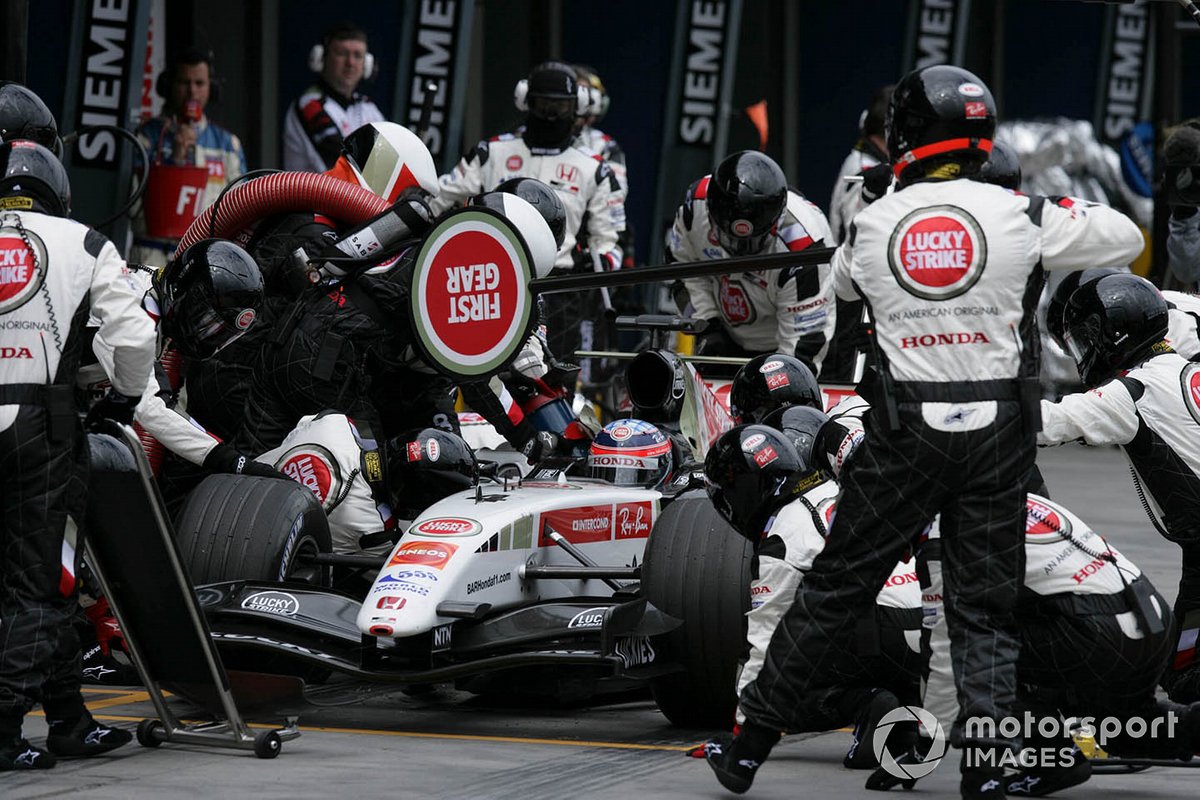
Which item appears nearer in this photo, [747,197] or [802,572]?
[802,572]

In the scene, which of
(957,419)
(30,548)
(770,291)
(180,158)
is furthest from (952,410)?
(180,158)

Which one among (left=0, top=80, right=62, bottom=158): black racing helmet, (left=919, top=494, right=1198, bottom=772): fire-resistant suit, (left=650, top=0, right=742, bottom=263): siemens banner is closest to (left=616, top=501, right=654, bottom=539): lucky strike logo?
(left=919, top=494, right=1198, bottom=772): fire-resistant suit

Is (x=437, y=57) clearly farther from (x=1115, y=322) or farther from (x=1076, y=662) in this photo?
(x=1076, y=662)

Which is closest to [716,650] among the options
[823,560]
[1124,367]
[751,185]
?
[823,560]

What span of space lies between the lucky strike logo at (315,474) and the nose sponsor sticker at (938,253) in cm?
268

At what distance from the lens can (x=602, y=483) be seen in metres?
7.56

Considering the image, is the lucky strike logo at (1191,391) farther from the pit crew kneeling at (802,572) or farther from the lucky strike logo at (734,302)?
the lucky strike logo at (734,302)

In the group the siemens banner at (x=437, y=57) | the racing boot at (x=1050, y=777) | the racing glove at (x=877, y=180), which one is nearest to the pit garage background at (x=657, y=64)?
the siemens banner at (x=437, y=57)

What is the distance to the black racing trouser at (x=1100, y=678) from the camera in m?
5.61

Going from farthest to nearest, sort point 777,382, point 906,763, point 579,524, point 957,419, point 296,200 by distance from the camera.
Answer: point 296,200 < point 579,524 < point 777,382 < point 906,763 < point 957,419

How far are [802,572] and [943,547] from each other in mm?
545

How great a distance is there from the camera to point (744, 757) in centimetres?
555

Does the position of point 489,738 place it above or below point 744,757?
below

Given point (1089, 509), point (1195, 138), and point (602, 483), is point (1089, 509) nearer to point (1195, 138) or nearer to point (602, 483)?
point (1195, 138)
